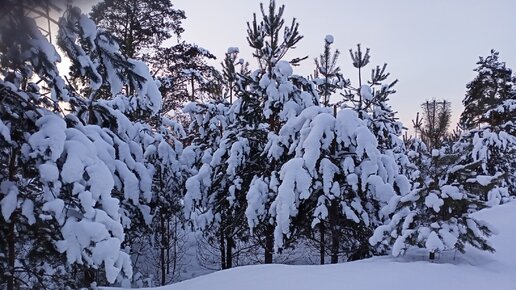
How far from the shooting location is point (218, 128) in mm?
11609

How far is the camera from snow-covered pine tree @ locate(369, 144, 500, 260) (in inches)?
194

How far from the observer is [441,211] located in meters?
5.16

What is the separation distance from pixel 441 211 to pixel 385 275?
1444 mm

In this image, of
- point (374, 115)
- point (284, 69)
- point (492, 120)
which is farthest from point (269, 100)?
point (492, 120)

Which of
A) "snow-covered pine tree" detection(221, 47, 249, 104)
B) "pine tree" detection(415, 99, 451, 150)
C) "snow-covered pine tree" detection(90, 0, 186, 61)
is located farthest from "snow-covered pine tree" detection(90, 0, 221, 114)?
"pine tree" detection(415, 99, 451, 150)

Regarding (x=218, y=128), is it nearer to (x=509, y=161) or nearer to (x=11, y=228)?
(x=11, y=228)

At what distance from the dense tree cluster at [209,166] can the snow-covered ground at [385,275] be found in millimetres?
254

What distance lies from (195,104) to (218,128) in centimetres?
93

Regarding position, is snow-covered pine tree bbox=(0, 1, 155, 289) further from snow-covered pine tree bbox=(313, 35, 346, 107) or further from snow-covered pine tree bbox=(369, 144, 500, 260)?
snow-covered pine tree bbox=(313, 35, 346, 107)

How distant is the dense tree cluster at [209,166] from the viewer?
337cm

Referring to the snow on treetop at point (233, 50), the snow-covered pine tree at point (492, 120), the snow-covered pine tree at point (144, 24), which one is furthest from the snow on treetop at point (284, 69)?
the snow-covered pine tree at point (144, 24)

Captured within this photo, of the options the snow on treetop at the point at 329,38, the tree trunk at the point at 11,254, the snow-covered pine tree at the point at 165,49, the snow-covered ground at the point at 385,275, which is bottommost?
the snow-covered ground at the point at 385,275

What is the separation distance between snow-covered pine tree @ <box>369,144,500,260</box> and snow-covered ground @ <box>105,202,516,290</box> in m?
0.21

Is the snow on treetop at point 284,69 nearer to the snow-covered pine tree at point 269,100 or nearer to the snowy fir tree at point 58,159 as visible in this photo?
the snow-covered pine tree at point 269,100
